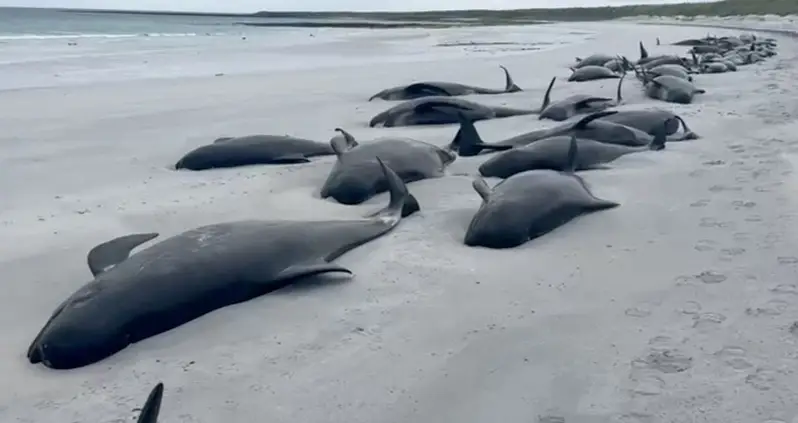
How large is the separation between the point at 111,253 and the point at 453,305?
1.50 metres

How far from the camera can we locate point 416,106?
809cm

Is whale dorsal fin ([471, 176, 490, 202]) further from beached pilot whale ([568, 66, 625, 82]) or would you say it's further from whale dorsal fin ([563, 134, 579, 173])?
beached pilot whale ([568, 66, 625, 82])

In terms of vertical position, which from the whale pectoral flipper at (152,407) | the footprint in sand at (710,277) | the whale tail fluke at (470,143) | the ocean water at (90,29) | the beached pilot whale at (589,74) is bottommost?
the ocean water at (90,29)

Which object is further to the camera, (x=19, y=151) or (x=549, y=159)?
(x=19, y=151)

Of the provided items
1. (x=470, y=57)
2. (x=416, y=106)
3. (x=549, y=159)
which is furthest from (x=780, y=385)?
(x=470, y=57)

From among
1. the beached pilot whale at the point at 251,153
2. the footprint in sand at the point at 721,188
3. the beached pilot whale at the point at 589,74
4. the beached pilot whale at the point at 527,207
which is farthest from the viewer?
the beached pilot whale at the point at 589,74

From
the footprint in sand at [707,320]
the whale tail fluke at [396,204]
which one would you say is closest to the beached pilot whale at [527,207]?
the whale tail fluke at [396,204]

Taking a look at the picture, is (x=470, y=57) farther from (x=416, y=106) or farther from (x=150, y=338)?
(x=150, y=338)

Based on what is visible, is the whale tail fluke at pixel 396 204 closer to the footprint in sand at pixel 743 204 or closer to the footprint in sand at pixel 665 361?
the footprint in sand at pixel 743 204

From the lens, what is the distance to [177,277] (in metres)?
3.27

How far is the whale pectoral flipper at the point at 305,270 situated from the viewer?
11.4 feet

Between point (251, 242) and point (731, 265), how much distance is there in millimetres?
2034

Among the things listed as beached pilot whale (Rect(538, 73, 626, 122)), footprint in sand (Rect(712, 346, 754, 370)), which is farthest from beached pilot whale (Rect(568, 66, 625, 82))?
footprint in sand (Rect(712, 346, 754, 370))

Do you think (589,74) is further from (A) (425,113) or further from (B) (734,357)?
(B) (734,357)
